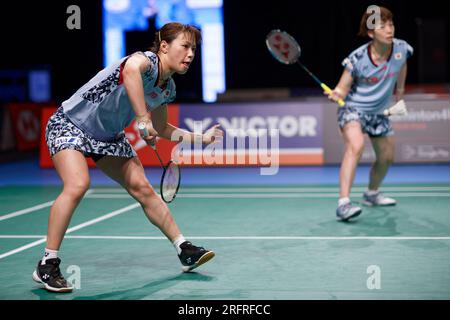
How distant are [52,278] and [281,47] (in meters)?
3.39

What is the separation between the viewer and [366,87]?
661 centimetres

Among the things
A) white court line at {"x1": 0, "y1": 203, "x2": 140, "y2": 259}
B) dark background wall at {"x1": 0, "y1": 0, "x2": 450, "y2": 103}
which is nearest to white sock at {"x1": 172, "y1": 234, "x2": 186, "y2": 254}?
white court line at {"x1": 0, "y1": 203, "x2": 140, "y2": 259}

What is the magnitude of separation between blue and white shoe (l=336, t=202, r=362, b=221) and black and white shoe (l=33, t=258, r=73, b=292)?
2.74 metres

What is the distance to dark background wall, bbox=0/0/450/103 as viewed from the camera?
700 inches

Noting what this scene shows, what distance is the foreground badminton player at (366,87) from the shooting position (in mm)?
6344

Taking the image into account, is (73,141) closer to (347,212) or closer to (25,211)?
(347,212)

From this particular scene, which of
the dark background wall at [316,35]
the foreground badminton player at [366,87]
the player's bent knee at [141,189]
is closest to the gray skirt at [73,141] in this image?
the player's bent knee at [141,189]

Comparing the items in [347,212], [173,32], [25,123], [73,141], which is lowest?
[347,212]

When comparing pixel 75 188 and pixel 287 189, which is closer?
pixel 75 188

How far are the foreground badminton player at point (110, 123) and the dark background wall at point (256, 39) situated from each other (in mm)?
12548

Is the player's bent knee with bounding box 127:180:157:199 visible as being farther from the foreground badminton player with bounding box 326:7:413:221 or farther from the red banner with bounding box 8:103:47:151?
the red banner with bounding box 8:103:47:151

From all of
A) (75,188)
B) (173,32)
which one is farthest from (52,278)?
(173,32)

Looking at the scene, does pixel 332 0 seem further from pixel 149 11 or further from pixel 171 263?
pixel 171 263

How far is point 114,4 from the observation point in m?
19.5
